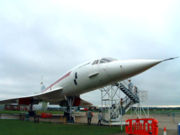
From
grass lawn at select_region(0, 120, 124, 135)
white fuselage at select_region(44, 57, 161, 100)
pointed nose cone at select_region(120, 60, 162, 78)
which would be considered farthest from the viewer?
white fuselage at select_region(44, 57, 161, 100)

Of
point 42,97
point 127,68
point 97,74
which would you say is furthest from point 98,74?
point 42,97

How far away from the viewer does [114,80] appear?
30.0 ft

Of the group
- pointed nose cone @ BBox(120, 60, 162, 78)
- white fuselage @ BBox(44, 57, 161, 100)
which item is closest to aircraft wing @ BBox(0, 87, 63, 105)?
white fuselage @ BBox(44, 57, 161, 100)

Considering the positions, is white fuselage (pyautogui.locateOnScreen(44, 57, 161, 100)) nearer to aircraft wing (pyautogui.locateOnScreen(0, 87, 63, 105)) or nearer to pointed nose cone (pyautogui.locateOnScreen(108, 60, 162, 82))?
pointed nose cone (pyautogui.locateOnScreen(108, 60, 162, 82))

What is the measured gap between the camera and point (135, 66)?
801 centimetres

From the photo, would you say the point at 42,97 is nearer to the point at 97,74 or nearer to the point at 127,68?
the point at 97,74

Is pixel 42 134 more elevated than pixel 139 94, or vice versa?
pixel 139 94

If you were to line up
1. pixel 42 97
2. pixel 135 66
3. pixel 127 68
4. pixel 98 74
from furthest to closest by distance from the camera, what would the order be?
pixel 42 97 < pixel 98 74 < pixel 127 68 < pixel 135 66

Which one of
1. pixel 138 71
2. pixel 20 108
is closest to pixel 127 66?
pixel 138 71

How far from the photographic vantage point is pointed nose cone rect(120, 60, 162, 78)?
7.71m

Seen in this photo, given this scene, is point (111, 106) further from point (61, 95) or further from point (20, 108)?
point (20, 108)

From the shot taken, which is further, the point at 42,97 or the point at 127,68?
the point at 42,97

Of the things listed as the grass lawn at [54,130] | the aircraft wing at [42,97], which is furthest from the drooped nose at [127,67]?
the aircraft wing at [42,97]

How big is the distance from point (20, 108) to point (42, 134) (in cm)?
5201
